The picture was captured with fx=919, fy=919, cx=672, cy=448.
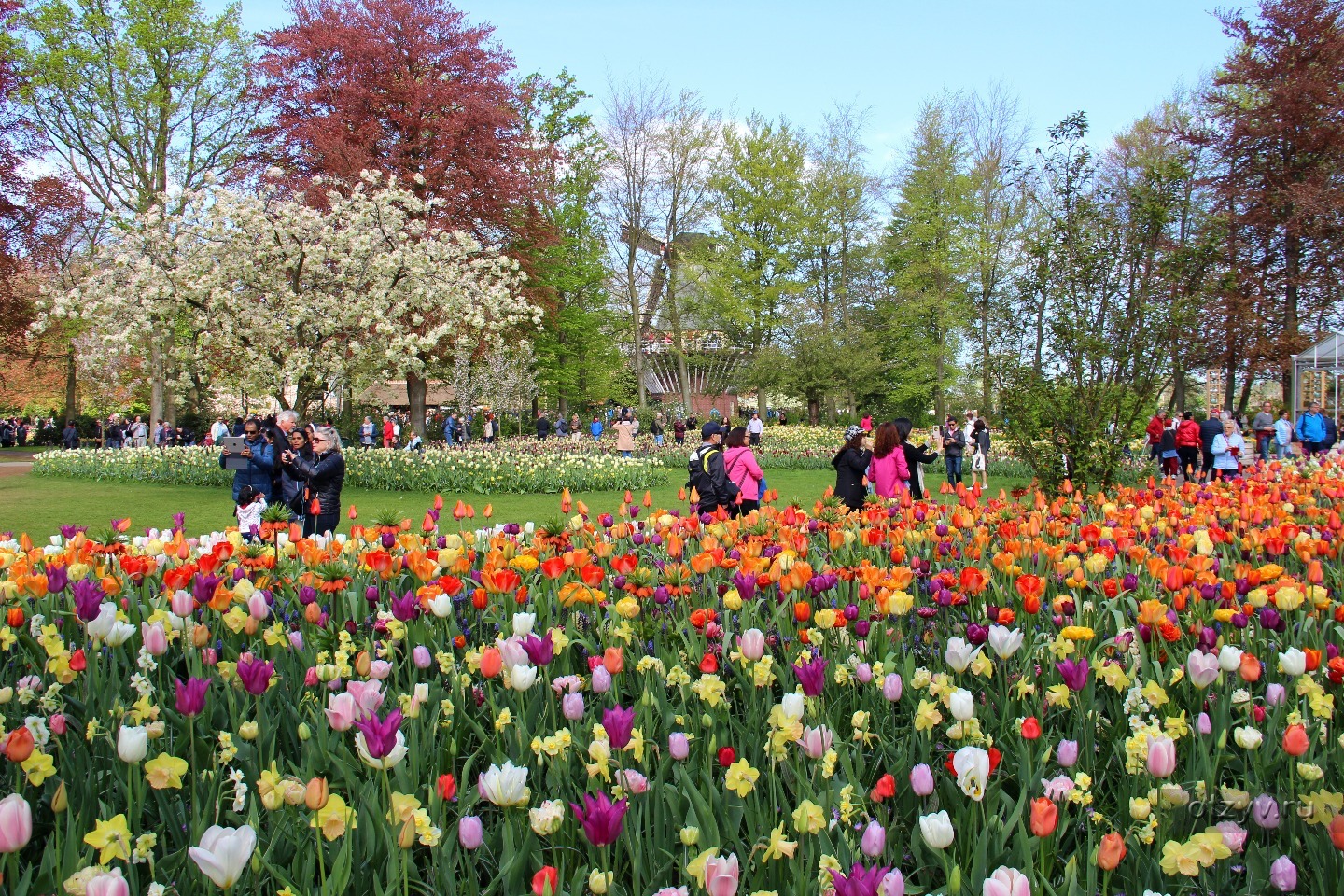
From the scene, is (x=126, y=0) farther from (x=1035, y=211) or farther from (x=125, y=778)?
(x=125, y=778)

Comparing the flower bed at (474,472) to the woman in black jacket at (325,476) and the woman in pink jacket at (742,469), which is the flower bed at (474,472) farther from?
the woman in black jacket at (325,476)

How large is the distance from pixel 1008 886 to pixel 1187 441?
682 inches

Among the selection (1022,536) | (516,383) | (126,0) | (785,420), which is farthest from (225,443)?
(785,420)

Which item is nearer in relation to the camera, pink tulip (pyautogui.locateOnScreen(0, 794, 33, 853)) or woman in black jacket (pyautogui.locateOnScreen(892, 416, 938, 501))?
pink tulip (pyautogui.locateOnScreen(0, 794, 33, 853))

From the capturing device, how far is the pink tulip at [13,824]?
1475 millimetres

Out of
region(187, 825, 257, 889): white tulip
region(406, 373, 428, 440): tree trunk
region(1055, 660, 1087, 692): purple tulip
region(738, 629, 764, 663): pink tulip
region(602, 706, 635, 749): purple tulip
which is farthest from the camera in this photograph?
region(406, 373, 428, 440): tree trunk

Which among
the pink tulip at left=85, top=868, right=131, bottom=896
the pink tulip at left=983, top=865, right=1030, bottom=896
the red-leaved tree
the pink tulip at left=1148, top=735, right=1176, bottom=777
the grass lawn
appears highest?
the red-leaved tree

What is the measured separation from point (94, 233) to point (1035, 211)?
3260 cm

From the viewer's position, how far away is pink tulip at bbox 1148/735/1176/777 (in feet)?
5.77

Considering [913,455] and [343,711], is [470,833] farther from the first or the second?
[913,455]

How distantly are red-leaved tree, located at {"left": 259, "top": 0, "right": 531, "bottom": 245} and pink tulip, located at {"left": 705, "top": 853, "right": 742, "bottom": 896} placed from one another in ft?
75.2

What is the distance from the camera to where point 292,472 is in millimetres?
8836

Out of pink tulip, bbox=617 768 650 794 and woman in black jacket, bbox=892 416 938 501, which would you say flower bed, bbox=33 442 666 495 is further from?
pink tulip, bbox=617 768 650 794

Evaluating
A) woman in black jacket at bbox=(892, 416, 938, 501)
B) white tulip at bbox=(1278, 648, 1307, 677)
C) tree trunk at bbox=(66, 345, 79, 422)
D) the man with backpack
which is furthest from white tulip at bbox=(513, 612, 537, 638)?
tree trunk at bbox=(66, 345, 79, 422)
